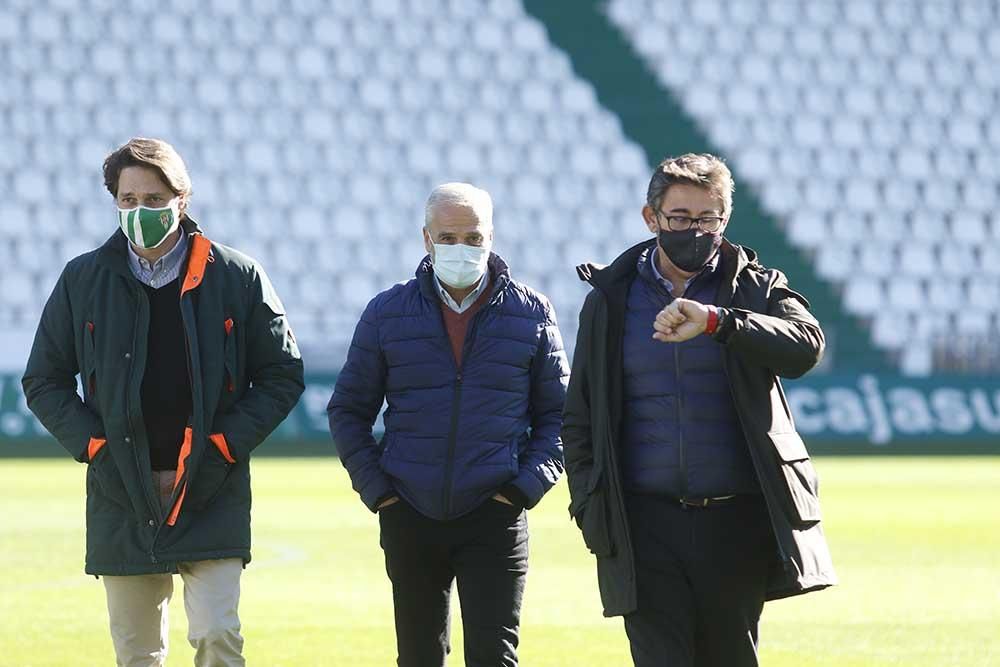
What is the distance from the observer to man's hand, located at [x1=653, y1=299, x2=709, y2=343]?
455cm

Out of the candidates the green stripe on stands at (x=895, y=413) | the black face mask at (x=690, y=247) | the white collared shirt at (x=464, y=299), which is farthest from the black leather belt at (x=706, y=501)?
the green stripe on stands at (x=895, y=413)

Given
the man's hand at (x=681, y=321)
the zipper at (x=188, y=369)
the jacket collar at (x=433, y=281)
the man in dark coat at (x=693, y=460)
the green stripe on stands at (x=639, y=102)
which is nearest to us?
the man's hand at (x=681, y=321)

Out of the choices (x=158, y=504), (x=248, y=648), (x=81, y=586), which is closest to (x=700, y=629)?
(x=158, y=504)

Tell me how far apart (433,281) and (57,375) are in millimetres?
1218

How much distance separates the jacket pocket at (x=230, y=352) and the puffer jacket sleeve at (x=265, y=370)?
9 cm

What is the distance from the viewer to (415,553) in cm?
545

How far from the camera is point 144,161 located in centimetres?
530

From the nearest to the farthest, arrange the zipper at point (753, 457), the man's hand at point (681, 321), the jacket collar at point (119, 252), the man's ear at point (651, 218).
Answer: the man's hand at point (681, 321), the zipper at point (753, 457), the man's ear at point (651, 218), the jacket collar at point (119, 252)

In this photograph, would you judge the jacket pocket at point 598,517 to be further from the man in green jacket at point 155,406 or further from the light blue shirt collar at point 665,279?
the man in green jacket at point 155,406

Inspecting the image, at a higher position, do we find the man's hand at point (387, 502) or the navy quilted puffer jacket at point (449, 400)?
the navy quilted puffer jacket at point (449, 400)

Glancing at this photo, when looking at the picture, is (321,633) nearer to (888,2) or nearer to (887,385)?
(887,385)

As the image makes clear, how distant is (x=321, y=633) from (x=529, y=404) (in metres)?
3.63

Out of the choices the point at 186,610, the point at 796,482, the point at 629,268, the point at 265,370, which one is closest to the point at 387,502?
the point at 265,370

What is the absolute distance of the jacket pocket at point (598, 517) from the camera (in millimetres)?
4906
